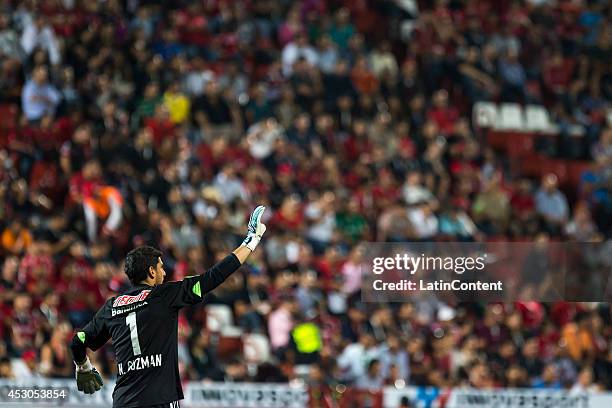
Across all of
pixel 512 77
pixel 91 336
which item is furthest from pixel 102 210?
pixel 91 336

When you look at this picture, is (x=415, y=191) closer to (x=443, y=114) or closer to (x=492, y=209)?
(x=492, y=209)

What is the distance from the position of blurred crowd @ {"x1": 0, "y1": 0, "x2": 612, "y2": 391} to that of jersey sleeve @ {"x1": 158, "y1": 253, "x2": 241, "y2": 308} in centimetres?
815

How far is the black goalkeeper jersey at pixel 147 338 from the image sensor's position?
911 centimetres

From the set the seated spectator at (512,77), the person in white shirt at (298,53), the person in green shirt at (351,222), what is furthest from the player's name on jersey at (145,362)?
the seated spectator at (512,77)

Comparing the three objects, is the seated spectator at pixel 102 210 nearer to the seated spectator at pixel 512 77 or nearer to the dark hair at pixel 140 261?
the seated spectator at pixel 512 77

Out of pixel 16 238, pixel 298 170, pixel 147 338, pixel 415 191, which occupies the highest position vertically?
pixel 298 170

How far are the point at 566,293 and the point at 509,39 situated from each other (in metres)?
13.8

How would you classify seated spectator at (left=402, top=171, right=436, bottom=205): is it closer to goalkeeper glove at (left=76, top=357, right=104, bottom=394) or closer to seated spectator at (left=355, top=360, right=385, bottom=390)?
seated spectator at (left=355, top=360, right=385, bottom=390)

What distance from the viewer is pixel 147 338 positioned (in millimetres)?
9117

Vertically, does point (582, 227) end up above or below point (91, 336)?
above

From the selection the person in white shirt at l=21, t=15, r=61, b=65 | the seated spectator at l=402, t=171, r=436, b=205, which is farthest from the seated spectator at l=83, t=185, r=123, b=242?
the seated spectator at l=402, t=171, r=436, b=205

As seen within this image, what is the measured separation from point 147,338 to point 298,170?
41.0 feet

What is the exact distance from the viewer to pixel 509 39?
84.2 ft

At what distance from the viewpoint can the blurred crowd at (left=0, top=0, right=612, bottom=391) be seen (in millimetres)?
18688
